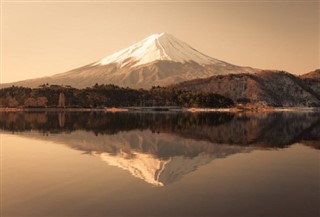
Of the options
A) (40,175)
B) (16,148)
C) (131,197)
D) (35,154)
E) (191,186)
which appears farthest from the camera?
(16,148)

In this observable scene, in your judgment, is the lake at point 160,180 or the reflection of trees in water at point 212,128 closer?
the lake at point 160,180

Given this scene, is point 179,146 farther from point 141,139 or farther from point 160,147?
point 141,139

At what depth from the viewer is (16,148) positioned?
4144cm

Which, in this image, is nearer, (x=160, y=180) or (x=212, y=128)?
(x=160, y=180)

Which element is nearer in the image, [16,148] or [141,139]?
[16,148]

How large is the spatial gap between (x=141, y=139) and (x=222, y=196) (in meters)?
30.7

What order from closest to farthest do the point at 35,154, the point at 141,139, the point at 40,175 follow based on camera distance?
the point at 40,175, the point at 35,154, the point at 141,139

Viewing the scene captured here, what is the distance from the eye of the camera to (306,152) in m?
39.2

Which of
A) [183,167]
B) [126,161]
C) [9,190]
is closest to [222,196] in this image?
[183,167]

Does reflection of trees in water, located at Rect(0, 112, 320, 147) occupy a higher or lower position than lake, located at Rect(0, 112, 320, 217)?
higher

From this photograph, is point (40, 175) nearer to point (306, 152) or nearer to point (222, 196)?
point (222, 196)

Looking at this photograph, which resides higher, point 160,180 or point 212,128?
point 212,128

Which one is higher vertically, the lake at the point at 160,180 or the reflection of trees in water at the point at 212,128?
the reflection of trees in water at the point at 212,128

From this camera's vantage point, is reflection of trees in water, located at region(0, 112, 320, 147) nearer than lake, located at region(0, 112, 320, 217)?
No
